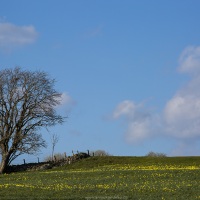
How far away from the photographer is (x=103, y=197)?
27.7m

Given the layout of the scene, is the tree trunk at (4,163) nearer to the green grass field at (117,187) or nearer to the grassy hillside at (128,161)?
the grassy hillside at (128,161)

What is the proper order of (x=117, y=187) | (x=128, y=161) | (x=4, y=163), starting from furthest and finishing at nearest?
(x=4, y=163) < (x=128, y=161) < (x=117, y=187)

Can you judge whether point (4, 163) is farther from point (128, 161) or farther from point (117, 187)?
point (117, 187)

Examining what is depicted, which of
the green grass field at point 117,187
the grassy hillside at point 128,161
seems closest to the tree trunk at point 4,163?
the grassy hillside at point 128,161

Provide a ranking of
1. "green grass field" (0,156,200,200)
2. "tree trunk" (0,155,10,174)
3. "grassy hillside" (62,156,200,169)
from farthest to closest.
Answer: "tree trunk" (0,155,10,174)
"grassy hillside" (62,156,200,169)
"green grass field" (0,156,200,200)

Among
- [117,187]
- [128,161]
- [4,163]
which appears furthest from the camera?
[4,163]

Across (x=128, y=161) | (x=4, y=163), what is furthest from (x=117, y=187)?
(x=4, y=163)

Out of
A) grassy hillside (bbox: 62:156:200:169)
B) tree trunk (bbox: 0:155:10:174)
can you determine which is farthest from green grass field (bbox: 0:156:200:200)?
tree trunk (bbox: 0:155:10:174)

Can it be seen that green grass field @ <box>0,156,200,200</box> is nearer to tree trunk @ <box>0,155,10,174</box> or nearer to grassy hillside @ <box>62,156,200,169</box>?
grassy hillside @ <box>62,156,200,169</box>

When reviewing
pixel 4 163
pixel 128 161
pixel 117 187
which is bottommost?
pixel 117 187

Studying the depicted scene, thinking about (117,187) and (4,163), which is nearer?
(117,187)

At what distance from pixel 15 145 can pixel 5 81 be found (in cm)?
883

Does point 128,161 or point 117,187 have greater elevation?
point 128,161

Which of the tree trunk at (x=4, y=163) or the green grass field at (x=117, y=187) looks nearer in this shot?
the green grass field at (x=117, y=187)
